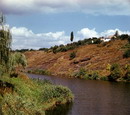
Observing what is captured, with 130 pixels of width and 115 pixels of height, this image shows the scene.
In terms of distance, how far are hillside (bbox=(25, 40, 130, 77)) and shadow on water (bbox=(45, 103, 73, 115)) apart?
60.4m

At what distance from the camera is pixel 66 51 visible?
149000 millimetres

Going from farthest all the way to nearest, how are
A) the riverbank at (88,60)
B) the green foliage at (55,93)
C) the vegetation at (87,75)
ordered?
the riverbank at (88,60) → the vegetation at (87,75) → the green foliage at (55,93)

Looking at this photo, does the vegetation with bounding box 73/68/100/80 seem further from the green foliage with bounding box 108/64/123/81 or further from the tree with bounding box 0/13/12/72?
the tree with bounding box 0/13/12/72

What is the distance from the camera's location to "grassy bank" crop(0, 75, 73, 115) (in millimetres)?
29422

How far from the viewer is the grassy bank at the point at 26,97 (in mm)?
29422

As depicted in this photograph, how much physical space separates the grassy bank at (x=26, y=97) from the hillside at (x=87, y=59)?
59569 mm

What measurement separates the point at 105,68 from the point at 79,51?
31.9 m

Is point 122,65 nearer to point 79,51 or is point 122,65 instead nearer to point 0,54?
point 79,51

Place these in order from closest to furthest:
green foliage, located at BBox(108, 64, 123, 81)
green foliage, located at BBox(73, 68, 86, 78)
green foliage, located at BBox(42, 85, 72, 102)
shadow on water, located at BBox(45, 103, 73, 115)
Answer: shadow on water, located at BBox(45, 103, 73, 115) → green foliage, located at BBox(42, 85, 72, 102) → green foliage, located at BBox(108, 64, 123, 81) → green foliage, located at BBox(73, 68, 86, 78)

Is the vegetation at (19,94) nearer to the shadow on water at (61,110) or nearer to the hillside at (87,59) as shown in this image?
the shadow on water at (61,110)

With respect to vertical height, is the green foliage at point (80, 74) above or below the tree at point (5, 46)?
below


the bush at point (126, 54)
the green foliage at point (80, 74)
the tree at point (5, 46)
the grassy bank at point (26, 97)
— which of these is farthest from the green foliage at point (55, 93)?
the bush at point (126, 54)

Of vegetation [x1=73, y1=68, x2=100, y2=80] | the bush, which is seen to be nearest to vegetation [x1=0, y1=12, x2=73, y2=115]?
vegetation [x1=73, y1=68, x2=100, y2=80]

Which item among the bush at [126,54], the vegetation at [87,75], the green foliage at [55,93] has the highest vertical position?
the bush at [126,54]
